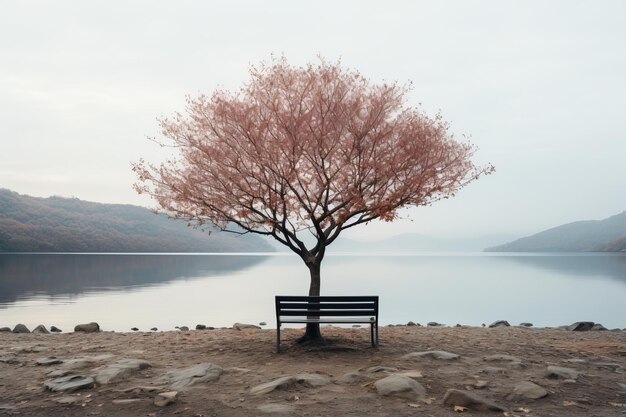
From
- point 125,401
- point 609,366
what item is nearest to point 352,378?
point 125,401

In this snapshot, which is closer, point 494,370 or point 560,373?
point 560,373

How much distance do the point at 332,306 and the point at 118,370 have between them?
208 inches

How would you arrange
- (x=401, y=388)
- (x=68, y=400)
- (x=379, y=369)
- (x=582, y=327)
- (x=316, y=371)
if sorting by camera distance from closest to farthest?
(x=68, y=400)
(x=401, y=388)
(x=379, y=369)
(x=316, y=371)
(x=582, y=327)

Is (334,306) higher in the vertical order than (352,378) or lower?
higher

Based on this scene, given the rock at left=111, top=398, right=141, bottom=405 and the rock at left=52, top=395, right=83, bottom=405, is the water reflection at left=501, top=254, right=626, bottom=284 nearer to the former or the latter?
the rock at left=111, top=398, right=141, bottom=405

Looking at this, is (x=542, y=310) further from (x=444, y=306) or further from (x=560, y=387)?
(x=560, y=387)

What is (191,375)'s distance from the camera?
33.7 feet

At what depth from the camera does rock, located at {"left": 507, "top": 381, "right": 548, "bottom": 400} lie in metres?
9.02

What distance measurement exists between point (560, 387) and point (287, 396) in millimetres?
5165

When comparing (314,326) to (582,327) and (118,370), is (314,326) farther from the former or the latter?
(582,327)

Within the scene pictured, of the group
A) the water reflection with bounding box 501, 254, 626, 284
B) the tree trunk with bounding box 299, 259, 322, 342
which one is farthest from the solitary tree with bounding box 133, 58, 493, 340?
the water reflection with bounding box 501, 254, 626, 284

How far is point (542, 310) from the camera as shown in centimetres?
4212

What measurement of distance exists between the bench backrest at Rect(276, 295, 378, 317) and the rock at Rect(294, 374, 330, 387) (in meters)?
3.09

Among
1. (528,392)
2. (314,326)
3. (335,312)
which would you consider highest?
(335,312)
